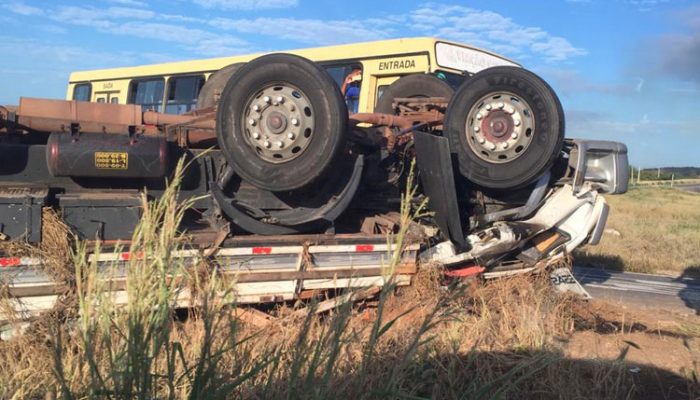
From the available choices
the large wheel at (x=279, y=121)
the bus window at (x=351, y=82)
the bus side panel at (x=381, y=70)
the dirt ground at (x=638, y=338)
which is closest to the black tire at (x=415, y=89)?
the bus side panel at (x=381, y=70)

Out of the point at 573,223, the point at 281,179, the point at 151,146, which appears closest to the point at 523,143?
the point at 573,223

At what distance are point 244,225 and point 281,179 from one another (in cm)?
49

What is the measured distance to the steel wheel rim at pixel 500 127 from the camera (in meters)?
5.57

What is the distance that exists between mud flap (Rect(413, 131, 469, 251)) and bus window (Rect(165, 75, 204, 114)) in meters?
8.28

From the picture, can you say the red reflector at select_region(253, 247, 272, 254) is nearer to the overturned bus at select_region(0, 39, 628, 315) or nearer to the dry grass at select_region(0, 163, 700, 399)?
the overturned bus at select_region(0, 39, 628, 315)

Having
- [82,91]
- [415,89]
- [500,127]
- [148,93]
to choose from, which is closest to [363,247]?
[500,127]

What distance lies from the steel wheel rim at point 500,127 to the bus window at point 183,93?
8.36 metres

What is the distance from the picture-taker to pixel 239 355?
2.90 metres

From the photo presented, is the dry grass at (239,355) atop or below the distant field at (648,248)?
atop

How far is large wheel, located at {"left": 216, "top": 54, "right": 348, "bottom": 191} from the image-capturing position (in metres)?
5.07

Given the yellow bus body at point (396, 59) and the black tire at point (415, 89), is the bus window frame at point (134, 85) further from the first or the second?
the black tire at point (415, 89)

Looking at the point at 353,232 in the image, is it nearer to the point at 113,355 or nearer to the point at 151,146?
the point at 151,146

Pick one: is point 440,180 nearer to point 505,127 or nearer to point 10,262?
point 505,127

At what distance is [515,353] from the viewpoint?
432cm
